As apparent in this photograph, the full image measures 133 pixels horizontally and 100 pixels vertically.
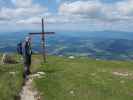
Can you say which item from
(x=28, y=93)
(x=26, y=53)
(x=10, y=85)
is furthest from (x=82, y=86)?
(x=26, y=53)

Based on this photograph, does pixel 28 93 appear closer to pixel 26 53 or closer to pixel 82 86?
pixel 82 86

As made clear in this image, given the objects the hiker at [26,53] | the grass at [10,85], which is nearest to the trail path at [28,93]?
the grass at [10,85]

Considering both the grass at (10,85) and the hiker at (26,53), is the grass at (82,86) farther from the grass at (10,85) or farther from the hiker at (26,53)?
the hiker at (26,53)

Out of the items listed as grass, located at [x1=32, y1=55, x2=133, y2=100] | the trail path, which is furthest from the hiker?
the trail path

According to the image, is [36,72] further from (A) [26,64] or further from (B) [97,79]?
(B) [97,79]

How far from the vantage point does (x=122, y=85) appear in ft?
80.9

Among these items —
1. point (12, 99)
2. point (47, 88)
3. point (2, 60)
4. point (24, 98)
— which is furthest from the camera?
point (2, 60)

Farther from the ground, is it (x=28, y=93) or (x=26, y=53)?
(x=26, y=53)

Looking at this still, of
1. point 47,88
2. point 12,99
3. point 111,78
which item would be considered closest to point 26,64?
point 47,88

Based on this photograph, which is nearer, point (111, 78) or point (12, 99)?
point (12, 99)

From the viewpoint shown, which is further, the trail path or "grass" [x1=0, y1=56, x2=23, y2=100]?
the trail path

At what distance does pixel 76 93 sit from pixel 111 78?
7.25 meters

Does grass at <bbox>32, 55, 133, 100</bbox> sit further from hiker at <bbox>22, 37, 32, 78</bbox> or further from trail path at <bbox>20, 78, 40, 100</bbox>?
hiker at <bbox>22, 37, 32, 78</bbox>

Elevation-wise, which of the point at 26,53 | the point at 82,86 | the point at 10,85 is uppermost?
the point at 26,53
